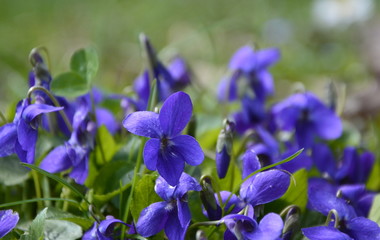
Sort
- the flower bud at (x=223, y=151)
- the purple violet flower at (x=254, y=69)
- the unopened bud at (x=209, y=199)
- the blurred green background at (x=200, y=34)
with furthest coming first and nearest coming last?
the blurred green background at (x=200, y=34) < the purple violet flower at (x=254, y=69) < the flower bud at (x=223, y=151) < the unopened bud at (x=209, y=199)

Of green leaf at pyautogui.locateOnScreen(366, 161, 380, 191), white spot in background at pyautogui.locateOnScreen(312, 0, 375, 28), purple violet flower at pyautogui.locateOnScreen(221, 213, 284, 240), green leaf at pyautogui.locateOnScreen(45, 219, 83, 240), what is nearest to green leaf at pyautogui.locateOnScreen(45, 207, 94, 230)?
green leaf at pyautogui.locateOnScreen(45, 219, 83, 240)

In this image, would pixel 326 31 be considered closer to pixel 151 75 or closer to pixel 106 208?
pixel 151 75

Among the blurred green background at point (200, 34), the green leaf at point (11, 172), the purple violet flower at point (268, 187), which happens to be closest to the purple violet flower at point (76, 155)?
the green leaf at point (11, 172)

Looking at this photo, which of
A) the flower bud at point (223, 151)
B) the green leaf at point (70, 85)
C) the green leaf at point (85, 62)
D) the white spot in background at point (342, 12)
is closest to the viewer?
the flower bud at point (223, 151)

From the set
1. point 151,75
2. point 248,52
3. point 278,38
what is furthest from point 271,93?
point 278,38

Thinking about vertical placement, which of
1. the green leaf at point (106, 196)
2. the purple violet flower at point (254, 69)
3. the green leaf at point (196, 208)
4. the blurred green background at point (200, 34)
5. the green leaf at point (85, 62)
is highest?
the green leaf at point (85, 62)

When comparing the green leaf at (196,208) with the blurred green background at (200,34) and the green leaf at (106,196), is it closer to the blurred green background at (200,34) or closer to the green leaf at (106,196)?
the green leaf at (106,196)

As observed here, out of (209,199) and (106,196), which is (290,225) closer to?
(209,199)
